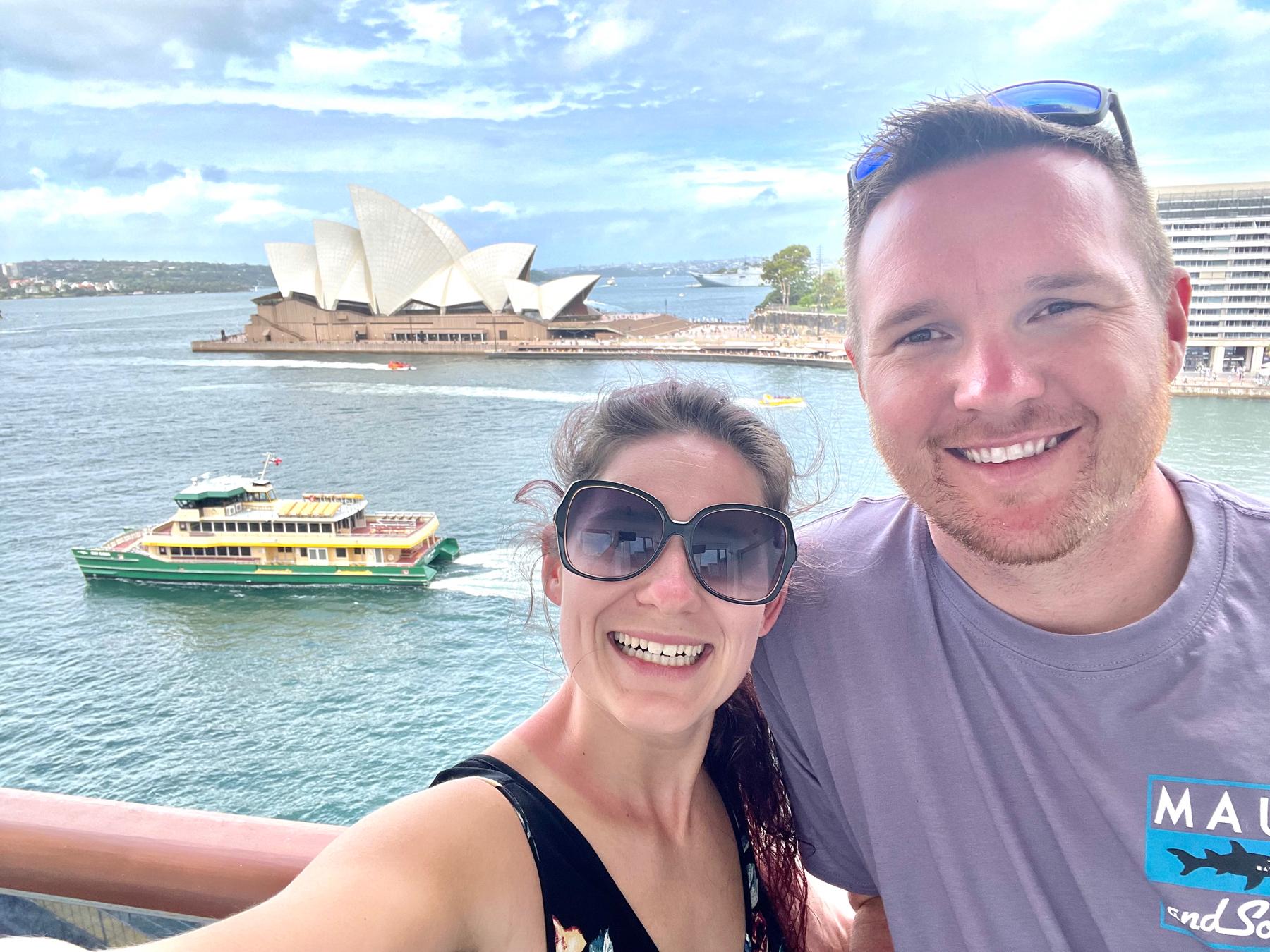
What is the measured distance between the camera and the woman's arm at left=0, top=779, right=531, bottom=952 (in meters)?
0.52

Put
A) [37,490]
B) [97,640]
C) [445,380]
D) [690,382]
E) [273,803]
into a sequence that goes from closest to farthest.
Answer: [690,382] → [273,803] → [97,640] → [37,490] → [445,380]

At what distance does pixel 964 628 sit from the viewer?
0.83 metres

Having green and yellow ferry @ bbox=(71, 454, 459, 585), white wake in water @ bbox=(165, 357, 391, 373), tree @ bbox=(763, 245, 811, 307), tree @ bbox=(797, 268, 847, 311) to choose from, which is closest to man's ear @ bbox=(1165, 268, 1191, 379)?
green and yellow ferry @ bbox=(71, 454, 459, 585)

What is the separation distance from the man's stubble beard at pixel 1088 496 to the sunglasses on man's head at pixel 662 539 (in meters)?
0.18

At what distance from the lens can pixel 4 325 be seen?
63.2m

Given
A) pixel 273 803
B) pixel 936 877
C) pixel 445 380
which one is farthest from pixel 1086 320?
pixel 445 380

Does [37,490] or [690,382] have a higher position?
[690,382]

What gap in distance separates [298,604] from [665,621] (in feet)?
40.5

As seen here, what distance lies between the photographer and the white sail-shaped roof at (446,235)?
33.4m

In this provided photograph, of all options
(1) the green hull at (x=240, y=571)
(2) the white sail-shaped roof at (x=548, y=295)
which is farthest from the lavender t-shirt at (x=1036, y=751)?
(2) the white sail-shaped roof at (x=548, y=295)

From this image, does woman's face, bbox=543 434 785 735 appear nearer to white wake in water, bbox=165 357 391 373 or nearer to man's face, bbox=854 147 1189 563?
man's face, bbox=854 147 1189 563

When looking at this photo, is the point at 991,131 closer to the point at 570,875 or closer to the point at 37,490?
the point at 570,875

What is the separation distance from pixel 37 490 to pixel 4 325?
58.4 meters

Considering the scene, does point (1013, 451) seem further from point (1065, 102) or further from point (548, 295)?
point (548, 295)
